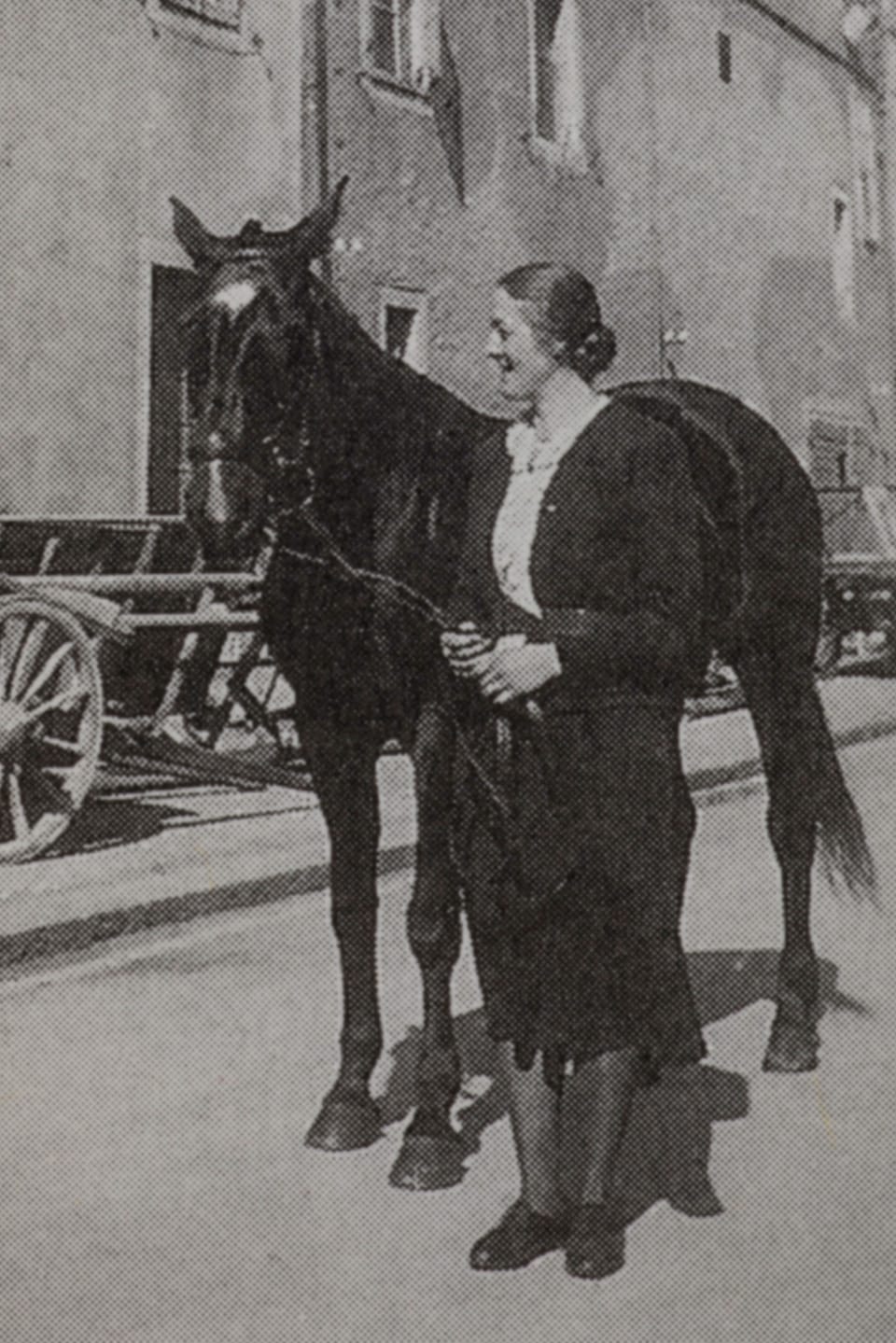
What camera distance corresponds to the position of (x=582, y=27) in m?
16.3

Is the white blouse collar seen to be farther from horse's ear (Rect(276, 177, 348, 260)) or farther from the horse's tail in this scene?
the horse's tail

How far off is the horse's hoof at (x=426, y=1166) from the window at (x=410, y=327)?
11.3 m

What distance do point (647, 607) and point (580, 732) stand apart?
245 mm

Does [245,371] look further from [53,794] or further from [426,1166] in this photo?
[53,794]

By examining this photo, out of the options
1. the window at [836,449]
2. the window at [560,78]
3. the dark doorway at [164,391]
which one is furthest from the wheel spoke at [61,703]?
the window at [836,449]

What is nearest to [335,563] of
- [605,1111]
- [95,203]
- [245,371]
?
[245,371]

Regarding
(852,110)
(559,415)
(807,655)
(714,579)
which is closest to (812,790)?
(807,655)

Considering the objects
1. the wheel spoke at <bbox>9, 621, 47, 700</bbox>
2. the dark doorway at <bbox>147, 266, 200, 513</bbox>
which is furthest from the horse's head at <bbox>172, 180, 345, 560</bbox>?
the dark doorway at <bbox>147, 266, 200, 513</bbox>

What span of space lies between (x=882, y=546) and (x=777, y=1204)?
561 inches

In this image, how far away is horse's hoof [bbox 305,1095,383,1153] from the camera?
3.54m

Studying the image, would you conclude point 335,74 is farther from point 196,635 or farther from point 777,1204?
point 777,1204

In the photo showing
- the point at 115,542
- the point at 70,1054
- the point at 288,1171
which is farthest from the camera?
the point at 115,542

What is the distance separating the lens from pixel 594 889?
9.57 ft

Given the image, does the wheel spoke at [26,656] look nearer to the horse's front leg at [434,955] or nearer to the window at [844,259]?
the horse's front leg at [434,955]
